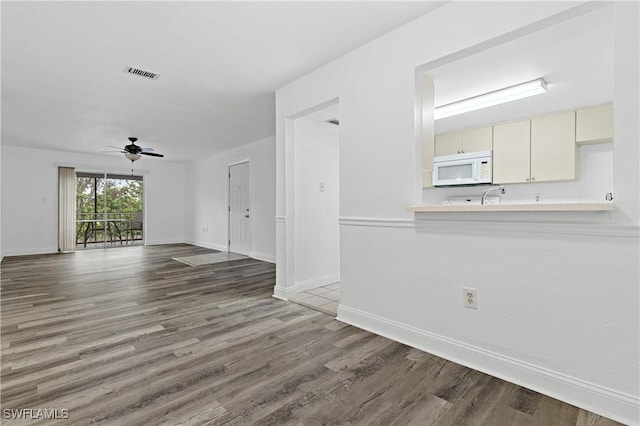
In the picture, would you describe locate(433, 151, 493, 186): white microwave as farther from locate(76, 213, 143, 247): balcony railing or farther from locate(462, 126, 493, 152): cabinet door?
locate(76, 213, 143, 247): balcony railing

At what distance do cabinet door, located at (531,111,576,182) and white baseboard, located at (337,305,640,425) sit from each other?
3027 mm

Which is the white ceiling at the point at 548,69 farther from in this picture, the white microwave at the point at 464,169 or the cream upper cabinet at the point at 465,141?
the white microwave at the point at 464,169

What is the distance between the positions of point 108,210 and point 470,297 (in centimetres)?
901

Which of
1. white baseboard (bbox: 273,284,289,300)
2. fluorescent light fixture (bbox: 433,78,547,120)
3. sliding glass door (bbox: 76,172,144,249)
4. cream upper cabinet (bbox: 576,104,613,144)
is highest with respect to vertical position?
fluorescent light fixture (bbox: 433,78,547,120)

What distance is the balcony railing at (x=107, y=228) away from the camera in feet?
26.7

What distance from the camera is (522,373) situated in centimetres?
181

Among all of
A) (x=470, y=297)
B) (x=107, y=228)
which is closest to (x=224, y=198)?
(x=107, y=228)

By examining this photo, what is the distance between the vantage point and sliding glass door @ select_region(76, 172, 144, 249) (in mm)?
8039

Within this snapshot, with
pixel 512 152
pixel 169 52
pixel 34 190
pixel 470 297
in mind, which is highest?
pixel 169 52

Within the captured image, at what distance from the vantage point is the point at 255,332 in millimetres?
2590

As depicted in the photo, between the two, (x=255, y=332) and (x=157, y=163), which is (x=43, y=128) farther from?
(x=255, y=332)

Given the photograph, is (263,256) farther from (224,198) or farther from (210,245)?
(210,245)

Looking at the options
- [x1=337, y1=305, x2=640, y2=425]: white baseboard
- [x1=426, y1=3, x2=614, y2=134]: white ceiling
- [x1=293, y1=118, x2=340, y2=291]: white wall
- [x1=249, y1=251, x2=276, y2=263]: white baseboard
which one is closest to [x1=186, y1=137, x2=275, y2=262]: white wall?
[x1=249, y1=251, x2=276, y2=263]: white baseboard

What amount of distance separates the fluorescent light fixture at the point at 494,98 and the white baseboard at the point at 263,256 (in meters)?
3.81
